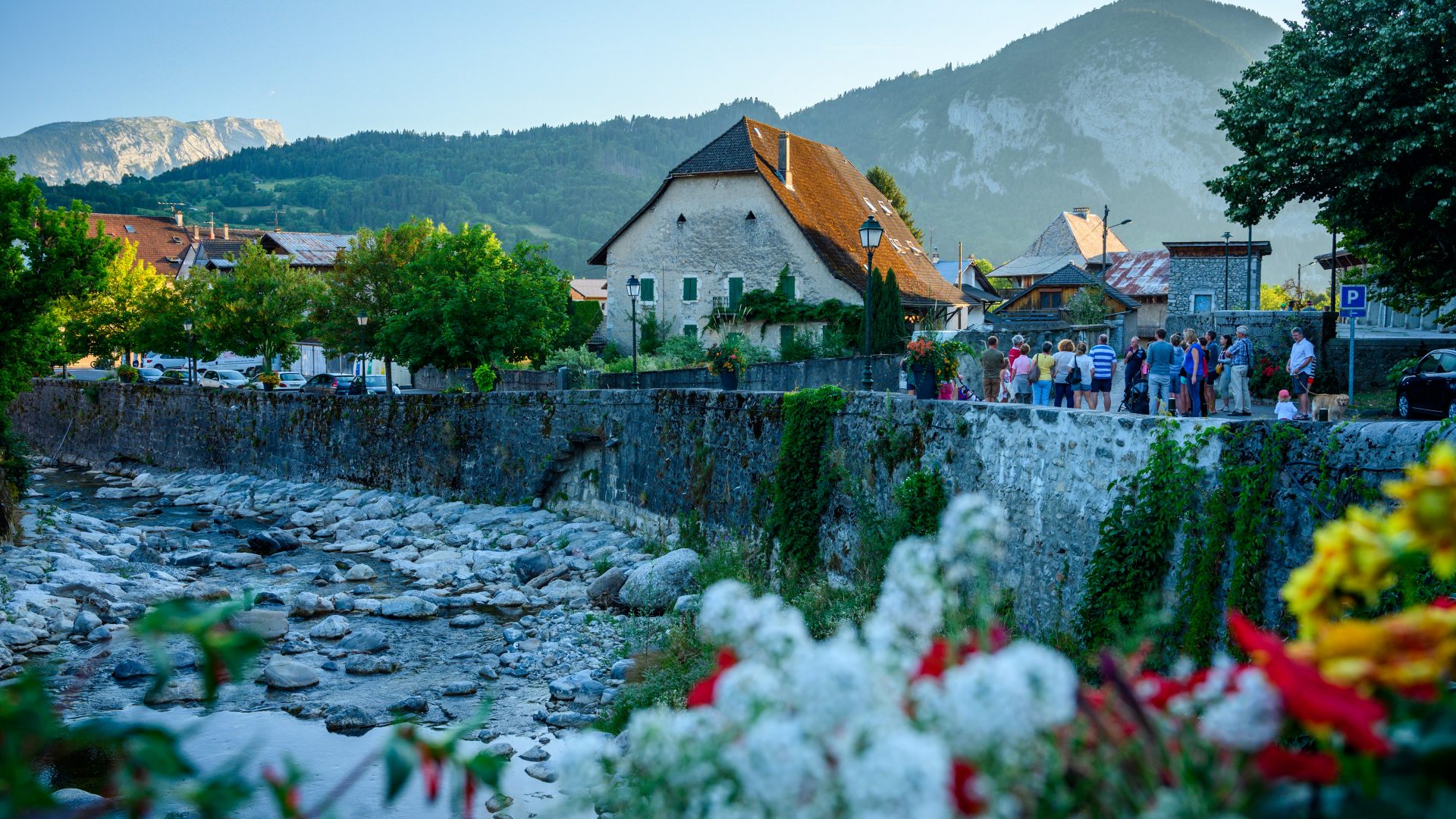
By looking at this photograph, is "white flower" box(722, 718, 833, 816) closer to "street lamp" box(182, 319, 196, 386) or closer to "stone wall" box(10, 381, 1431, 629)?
"stone wall" box(10, 381, 1431, 629)

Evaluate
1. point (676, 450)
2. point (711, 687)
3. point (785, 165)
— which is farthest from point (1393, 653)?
point (785, 165)

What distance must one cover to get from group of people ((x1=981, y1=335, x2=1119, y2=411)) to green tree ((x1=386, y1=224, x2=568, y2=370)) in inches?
745

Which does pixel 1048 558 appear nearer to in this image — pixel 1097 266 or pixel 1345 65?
pixel 1345 65

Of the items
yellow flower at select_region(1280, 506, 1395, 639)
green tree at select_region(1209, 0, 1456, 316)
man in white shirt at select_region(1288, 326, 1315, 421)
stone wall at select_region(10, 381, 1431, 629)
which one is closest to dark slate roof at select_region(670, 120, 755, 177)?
stone wall at select_region(10, 381, 1431, 629)

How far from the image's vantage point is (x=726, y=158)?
41.0 m

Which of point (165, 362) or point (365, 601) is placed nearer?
point (365, 601)

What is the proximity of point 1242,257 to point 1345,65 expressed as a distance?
33.8 metres

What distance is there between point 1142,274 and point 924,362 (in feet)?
159

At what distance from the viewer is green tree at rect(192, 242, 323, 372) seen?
44125 millimetres

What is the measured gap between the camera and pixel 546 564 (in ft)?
59.2

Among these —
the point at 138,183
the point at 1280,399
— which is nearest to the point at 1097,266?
the point at 1280,399

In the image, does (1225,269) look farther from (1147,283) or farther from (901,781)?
(901,781)

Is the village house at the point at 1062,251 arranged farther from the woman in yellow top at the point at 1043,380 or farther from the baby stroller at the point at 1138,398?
the baby stroller at the point at 1138,398

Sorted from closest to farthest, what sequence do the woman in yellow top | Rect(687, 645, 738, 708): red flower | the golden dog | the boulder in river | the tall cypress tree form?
Rect(687, 645, 738, 708): red flower
the boulder in river
the golden dog
the woman in yellow top
the tall cypress tree
